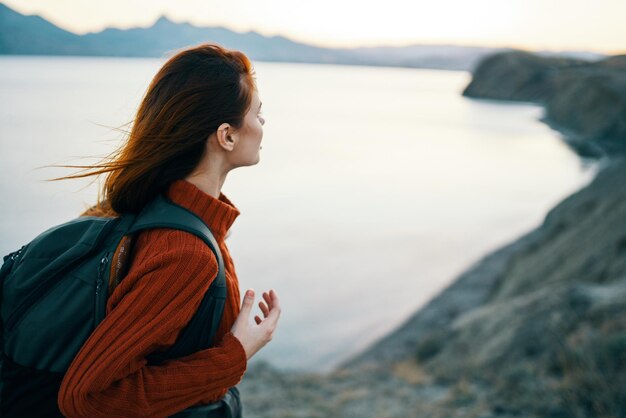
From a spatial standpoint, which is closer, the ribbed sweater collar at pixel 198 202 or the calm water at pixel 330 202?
the ribbed sweater collar at pixel 198 202

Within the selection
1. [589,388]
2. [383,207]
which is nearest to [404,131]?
[383,207]

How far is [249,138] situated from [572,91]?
66.7m

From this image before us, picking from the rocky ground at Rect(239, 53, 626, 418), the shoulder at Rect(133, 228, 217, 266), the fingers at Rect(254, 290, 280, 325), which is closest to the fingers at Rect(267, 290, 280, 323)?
the fingers at Rect(254, 290, 280, 325)

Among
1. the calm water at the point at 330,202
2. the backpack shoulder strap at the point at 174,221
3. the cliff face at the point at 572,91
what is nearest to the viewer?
the backpack shoulder strap at the point at 174,221

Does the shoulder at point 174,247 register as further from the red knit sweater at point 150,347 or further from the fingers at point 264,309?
the fingers at point 264,309

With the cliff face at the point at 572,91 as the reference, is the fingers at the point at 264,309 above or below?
above

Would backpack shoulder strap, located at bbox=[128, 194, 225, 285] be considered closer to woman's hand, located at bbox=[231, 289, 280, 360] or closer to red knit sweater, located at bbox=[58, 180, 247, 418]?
red knit sweater, located at bbox=[58, 180, 247, 418]

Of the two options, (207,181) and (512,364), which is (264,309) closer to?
(207,181)

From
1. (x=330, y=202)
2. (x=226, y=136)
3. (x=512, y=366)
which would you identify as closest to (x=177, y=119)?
(x=226, y=136)

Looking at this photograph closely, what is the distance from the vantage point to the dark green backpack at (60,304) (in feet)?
4.67

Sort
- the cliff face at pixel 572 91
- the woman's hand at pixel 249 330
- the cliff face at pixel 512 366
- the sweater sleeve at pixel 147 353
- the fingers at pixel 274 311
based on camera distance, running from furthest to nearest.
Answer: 1. the cliff face at pixel 572 91
2. the cliff face at pixel 512 366
3. the fingers at pixel 274 311
4. the woman's hand at pixel 249 330
5. the sweater sleeve at pixel 147 353

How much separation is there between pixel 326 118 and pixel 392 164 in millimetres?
34494

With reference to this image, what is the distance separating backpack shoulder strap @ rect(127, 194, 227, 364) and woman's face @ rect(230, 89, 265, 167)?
249 millimetres

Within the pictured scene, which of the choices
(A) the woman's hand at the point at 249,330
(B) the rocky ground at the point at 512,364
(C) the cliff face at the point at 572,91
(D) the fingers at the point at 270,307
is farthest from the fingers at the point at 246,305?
(C) the cliff face at the point at 572,91
